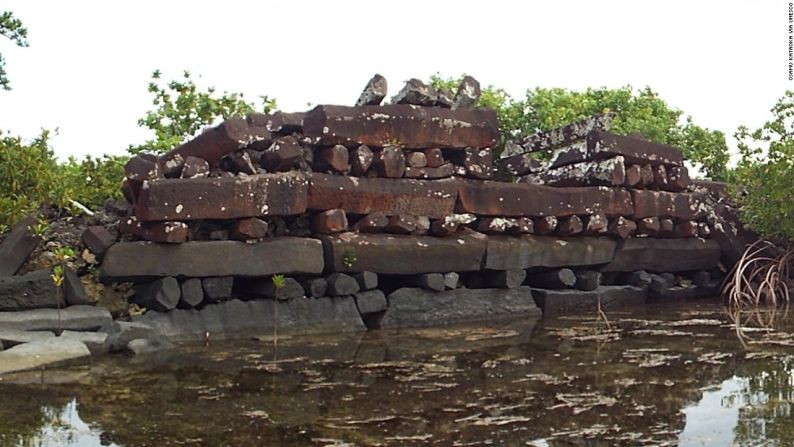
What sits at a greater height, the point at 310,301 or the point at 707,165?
the point at 707,165

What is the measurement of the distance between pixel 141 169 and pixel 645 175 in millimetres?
8157

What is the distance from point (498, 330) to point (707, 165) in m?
16.0

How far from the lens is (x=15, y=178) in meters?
9.35

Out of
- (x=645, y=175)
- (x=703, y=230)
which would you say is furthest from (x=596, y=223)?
(x=703, y=230)

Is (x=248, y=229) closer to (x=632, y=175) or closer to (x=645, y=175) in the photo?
(x=632, y=175)

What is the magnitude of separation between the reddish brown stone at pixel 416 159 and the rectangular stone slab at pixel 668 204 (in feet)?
13.2

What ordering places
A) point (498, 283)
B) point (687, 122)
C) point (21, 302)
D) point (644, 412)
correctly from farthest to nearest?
point (687, 122) < point (498, 283) < point (21, 302) < point (644, 412)

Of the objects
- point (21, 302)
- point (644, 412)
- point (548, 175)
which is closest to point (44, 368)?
point (21, 302)

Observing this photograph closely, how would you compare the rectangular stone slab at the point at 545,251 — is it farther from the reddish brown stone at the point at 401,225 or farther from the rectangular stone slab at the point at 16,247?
the rectangular stone slab at the point at 16,247

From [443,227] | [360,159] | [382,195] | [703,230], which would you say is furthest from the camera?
[703,230]

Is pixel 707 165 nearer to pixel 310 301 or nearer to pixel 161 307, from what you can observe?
pixel 310 301

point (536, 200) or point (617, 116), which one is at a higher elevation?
point (617, 116)

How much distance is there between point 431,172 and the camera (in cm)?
1159

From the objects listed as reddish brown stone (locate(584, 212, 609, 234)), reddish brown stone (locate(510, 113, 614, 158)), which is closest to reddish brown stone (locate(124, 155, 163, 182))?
reddish brown stone (locate(584, 212, 609, 234))
